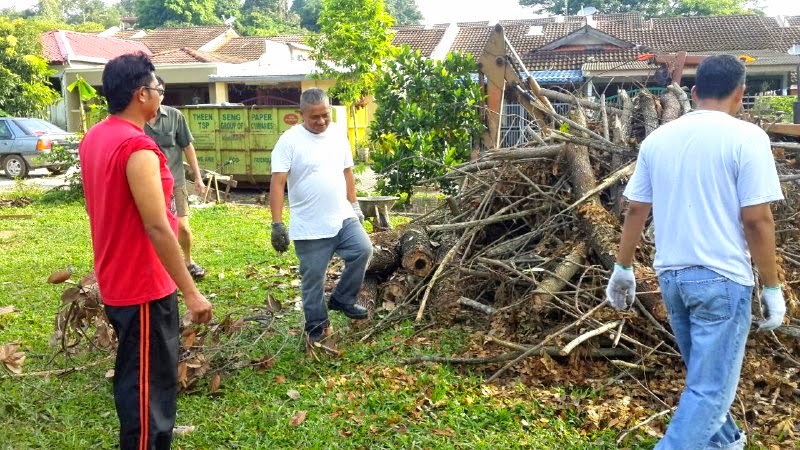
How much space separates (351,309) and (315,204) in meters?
0.92

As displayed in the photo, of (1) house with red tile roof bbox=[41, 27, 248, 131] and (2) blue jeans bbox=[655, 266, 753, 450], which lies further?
(1) house with red tile roof bbox=[41, 27, 248, 131]

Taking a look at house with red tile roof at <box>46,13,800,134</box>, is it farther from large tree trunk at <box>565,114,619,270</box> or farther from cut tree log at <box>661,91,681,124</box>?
large tree trunk at <box>565,114,619,270</box>

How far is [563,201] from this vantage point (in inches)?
230

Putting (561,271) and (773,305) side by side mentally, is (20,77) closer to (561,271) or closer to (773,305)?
(561,271)

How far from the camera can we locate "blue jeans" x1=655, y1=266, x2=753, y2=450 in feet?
10.3

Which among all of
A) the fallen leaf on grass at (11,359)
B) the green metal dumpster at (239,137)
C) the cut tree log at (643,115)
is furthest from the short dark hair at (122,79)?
the green metal dumpster at (239,137)

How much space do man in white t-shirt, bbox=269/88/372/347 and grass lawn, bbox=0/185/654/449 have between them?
19.8 inches

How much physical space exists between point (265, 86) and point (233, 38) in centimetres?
1121

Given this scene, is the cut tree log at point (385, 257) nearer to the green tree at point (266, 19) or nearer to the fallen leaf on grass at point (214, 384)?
the fallen leaf on grass at point (214, 384)

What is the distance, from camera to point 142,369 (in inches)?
125

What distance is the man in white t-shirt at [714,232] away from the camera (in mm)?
3072

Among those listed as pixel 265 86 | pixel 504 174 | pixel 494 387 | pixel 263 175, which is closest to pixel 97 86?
pixel 265 86

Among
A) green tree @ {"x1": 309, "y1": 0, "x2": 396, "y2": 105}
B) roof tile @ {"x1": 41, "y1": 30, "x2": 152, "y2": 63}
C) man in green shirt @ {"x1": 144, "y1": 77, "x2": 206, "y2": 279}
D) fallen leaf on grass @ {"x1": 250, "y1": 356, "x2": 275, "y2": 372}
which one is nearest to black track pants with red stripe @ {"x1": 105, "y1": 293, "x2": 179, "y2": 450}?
fallen leaf on grass @ {"x1": 250, "y1": 356, "x2": 275, "y2": 372}

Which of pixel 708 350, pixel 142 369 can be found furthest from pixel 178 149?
pixel 708 350
